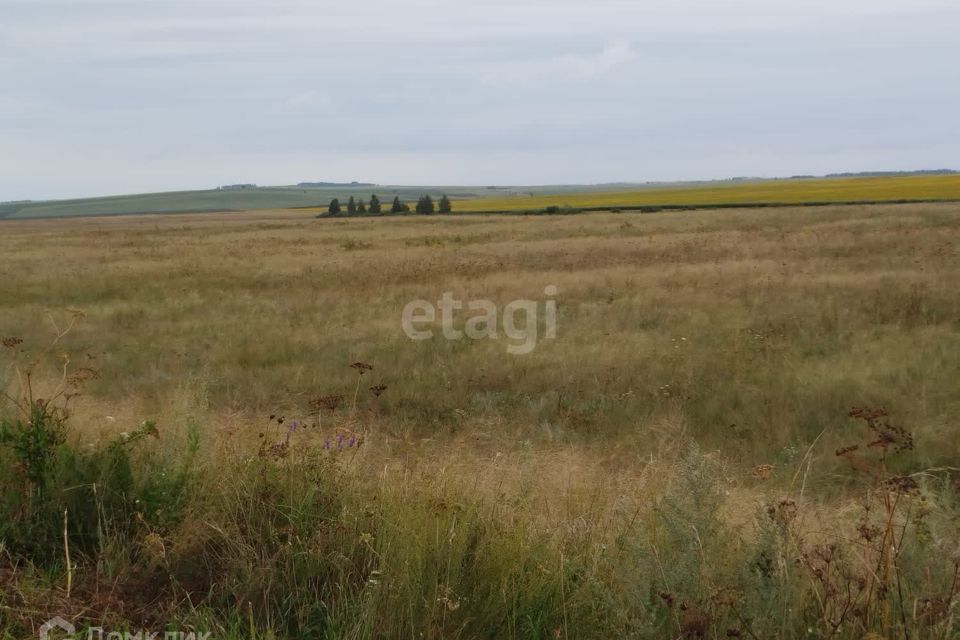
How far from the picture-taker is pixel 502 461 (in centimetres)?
510

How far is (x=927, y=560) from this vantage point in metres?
3.06

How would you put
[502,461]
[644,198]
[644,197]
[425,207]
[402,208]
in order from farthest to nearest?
[644,197], [644,198], [402,208], [425,207], [502,461]

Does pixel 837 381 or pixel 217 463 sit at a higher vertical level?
pixel 217 463

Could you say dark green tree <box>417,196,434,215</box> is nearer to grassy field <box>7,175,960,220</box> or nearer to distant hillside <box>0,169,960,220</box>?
grassy field <box>7,175,960,220</box>

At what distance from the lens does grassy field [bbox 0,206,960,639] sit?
9.71ft

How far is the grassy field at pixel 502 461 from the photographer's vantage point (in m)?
2.96

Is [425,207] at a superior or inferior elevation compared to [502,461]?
superior

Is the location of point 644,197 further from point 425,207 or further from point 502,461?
point 502,461

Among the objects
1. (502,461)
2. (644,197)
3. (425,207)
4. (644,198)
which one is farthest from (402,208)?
(502,461)

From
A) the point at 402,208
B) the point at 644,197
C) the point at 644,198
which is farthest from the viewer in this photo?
the point at 644,197

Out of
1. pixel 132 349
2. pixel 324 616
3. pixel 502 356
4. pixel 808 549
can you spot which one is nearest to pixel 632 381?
pixel 502 356

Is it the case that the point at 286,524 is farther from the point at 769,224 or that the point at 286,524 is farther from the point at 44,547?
the point at 769,224

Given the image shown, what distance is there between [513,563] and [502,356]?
7452mm

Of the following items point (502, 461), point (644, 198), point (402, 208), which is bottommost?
point (502, 461)
